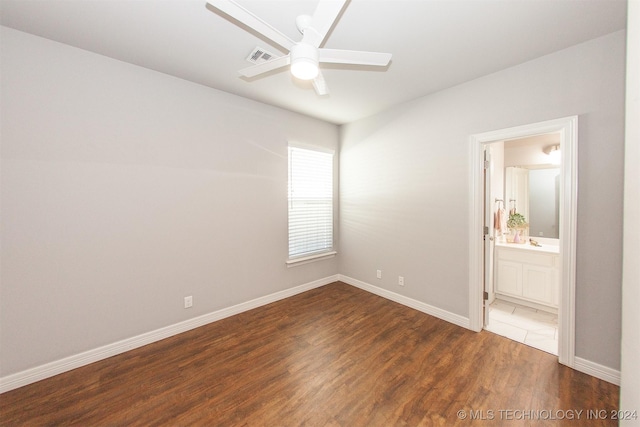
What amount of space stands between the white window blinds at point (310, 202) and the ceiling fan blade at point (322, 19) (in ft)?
7.14

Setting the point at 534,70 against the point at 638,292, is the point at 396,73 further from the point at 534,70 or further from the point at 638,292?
the point at 638,292

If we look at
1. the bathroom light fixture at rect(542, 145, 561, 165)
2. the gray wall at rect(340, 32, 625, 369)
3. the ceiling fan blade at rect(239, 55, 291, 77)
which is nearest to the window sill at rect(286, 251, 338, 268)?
the gray wall at rect(340, 32, 625, 369)

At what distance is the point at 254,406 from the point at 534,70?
3.63 meters

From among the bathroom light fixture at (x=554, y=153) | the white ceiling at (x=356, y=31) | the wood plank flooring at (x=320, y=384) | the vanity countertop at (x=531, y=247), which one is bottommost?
the wood plank flooring at (x=320, y=384)

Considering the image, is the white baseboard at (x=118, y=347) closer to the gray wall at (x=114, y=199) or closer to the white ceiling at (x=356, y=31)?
the gray wall at (x=114, y=199)

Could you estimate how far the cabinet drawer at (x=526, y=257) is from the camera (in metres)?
3.12

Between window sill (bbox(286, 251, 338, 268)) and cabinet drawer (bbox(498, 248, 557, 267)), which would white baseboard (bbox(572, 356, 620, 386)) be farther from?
window sill (bbox(286, 251, 338, 268))

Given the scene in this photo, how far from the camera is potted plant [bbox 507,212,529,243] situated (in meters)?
3.64

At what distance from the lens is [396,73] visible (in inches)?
99.4

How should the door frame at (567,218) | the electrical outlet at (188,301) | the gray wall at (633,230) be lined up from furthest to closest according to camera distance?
the electrical outlet at (188,301)
the door frame at (567,218)
the gray wall at (633,230)

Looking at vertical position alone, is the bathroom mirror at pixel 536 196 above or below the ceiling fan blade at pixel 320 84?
below

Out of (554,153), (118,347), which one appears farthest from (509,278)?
Answer: (118,347)

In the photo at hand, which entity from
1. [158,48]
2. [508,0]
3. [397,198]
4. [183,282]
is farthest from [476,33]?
[183,282]

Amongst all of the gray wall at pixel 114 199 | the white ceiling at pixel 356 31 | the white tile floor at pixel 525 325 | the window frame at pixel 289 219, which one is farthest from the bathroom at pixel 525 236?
the gray wall at pixel 114 199
